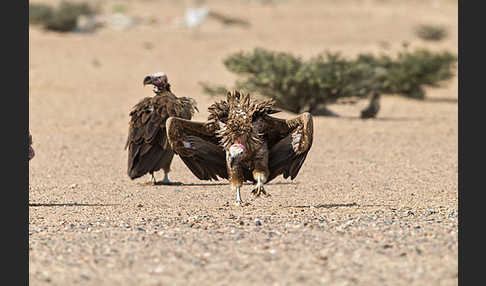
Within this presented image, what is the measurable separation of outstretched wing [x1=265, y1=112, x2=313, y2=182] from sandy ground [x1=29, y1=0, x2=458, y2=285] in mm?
535

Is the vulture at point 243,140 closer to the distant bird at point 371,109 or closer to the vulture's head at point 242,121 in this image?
the vulture's head at point 242,121

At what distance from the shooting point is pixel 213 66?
32219 mm

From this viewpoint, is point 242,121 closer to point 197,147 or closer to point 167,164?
point 197,147

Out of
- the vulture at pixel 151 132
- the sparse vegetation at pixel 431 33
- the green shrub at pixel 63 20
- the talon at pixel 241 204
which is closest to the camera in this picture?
the talon at pixel 241 204

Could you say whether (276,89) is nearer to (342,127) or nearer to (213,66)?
(342,127)

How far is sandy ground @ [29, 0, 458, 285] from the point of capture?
6.57 meters

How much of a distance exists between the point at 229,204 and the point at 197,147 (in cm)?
98

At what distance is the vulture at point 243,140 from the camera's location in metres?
9.96

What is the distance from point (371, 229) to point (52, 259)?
304 cm

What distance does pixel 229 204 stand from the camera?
35.5 feet

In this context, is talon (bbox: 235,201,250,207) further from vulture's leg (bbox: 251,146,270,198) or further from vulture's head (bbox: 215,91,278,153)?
vulture's head (bbox: 215,91,278,153)

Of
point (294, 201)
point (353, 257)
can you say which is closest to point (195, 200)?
point (294, 201)

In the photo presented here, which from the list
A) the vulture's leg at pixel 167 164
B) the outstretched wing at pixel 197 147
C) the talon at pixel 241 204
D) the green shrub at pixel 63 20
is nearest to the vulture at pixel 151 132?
the vulture's leg at pixel 167 164

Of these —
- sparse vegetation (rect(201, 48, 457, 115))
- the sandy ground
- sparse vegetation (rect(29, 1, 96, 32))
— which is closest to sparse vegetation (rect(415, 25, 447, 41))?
the sandy ground
